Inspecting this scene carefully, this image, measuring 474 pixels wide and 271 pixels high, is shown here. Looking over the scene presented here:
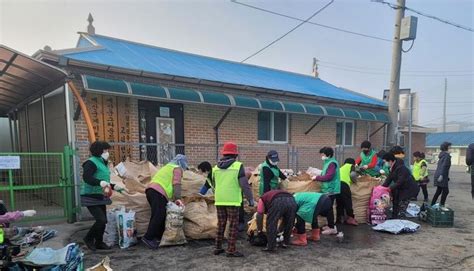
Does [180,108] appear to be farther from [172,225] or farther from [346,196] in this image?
[346,196]

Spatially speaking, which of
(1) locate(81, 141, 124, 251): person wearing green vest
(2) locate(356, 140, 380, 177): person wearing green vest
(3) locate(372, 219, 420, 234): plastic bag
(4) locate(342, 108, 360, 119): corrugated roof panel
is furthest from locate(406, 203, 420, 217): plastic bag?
(1) locate(81, 141, 124, 251): person wearing green vest

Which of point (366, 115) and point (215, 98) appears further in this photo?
point (366, 115)

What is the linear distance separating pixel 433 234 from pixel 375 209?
3.48 feet

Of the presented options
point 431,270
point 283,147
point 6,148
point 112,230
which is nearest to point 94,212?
point 112,230

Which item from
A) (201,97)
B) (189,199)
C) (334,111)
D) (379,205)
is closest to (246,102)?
(201,97)

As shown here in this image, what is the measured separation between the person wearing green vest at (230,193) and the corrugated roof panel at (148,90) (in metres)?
3.18

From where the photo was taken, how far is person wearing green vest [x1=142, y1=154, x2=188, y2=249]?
4.84 m

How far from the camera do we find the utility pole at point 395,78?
10.5 m

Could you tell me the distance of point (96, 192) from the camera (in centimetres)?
468

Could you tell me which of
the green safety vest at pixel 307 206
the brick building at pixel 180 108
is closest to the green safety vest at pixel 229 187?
the green safety vest at pixel 307 206

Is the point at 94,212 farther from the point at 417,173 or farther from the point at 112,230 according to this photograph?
the point at 417,173

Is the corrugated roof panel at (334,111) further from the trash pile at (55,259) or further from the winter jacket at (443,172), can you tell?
the trash pile at (55,259)

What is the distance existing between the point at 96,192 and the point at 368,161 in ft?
19.0

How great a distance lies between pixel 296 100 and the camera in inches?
424
